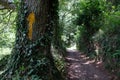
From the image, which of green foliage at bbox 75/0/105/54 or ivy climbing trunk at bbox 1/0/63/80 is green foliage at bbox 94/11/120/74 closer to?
ivy climbing trunk at bbox 1/0/63/80

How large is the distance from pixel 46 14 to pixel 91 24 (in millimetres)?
10239

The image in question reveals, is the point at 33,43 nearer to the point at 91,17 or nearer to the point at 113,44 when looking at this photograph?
the point at 113,44

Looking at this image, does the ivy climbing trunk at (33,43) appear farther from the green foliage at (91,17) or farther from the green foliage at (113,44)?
the green foliage at (91,17)

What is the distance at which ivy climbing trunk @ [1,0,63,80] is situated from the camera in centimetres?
573

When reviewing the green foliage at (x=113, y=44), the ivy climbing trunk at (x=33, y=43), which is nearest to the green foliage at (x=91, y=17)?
the green foliage at (x=113, y=44)

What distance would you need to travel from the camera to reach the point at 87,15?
1638 cm

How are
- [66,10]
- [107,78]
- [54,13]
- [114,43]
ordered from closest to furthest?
[54,13] < [107,78] < [114,43] < [66,10]

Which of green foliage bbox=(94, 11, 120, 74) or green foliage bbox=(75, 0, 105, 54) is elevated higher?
green foliage bbox=(75, 0, 105, 54)

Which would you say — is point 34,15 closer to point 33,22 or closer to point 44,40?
point 33,22

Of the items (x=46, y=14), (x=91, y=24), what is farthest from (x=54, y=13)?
(x=91, y=24)

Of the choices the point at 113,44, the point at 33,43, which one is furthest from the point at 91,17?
the point at 33,43

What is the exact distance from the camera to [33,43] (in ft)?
19.4

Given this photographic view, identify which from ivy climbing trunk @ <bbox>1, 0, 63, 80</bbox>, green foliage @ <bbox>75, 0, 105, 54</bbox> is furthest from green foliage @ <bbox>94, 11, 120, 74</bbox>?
green foliage @ <bbox>75, 0, 105, 54</bbox>

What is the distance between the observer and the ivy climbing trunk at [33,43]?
573cm
